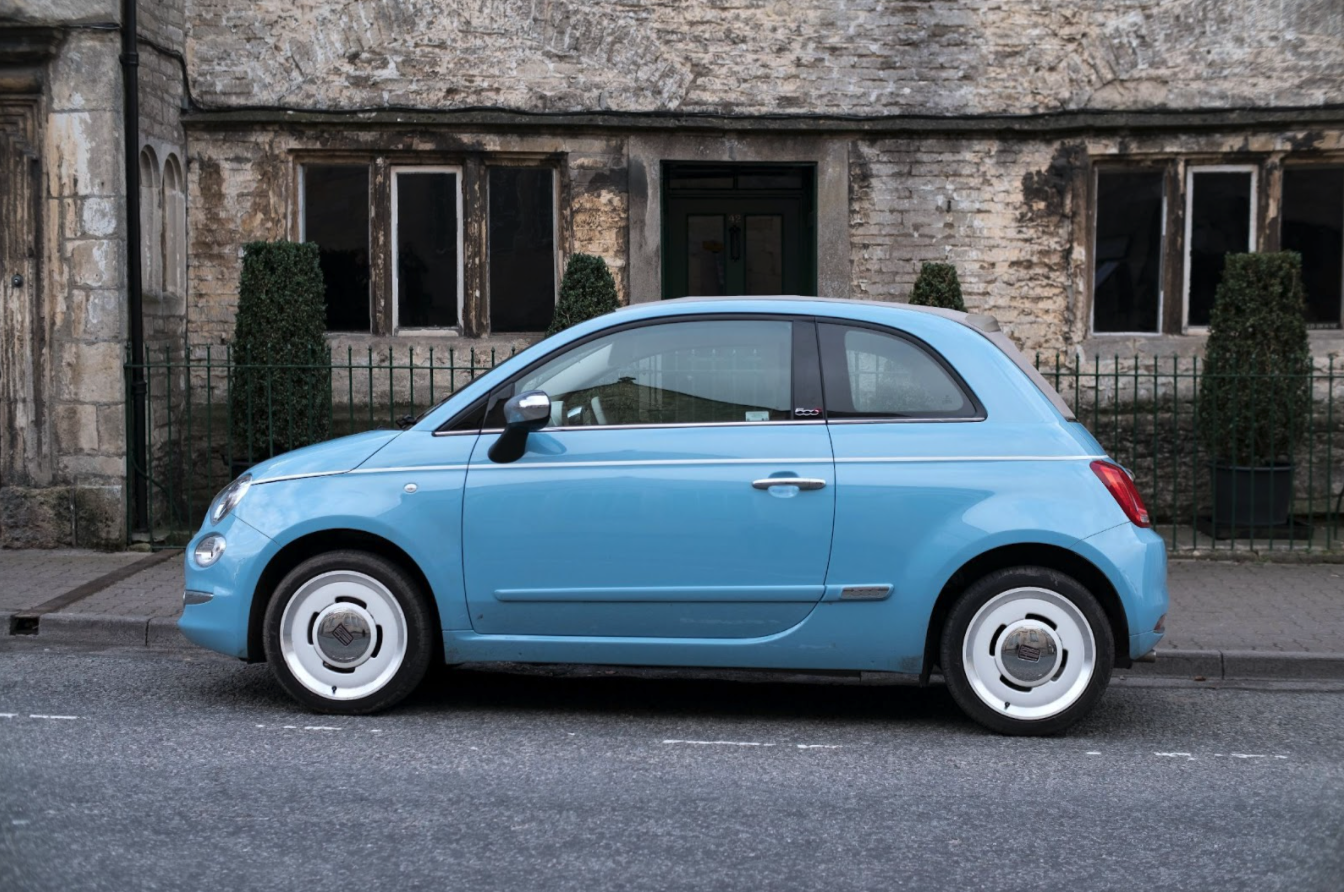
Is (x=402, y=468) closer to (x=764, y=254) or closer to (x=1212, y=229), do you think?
(x=764, y=254)

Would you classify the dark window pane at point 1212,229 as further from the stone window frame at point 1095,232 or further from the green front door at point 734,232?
the green front door at point 734,232

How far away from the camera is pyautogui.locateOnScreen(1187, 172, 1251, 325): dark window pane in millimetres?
12820

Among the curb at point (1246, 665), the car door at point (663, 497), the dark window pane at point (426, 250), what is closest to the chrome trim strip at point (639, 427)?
the car door at point (663, 497)

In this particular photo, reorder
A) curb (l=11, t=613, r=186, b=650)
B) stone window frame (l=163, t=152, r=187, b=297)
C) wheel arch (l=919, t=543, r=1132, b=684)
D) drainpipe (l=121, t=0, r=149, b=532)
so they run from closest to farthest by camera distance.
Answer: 1. wheel arch (l=919, t=543, r=1132, b=684)
2. curb (l=11, t=613, r=186, b=650)
3. drainpipe (l=121, t=0, r=149, b=532)
4. stone window frame (l=163, t=152, r=187, b=297)

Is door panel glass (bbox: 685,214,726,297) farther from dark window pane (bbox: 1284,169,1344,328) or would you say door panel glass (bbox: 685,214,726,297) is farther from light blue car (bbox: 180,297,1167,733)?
light blue car (bbox: 180,297,1167,733)

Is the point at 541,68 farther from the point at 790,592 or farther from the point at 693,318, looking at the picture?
the point at 790,592

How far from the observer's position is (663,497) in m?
6.45

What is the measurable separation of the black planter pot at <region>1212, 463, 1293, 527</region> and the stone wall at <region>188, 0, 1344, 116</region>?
3027mm

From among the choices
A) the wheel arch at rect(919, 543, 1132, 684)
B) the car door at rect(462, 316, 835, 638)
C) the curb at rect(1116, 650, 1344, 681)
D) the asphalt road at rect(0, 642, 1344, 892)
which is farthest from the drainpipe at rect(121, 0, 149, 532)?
the curb at rect(1116, 650, 1344, 681)

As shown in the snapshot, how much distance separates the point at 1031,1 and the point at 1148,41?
37.4 inches

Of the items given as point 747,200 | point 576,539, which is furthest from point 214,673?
point 747,200

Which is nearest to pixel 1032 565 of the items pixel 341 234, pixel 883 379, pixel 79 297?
pixel 883 379

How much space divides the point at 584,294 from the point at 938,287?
2.59m

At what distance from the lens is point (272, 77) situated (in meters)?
12.6
